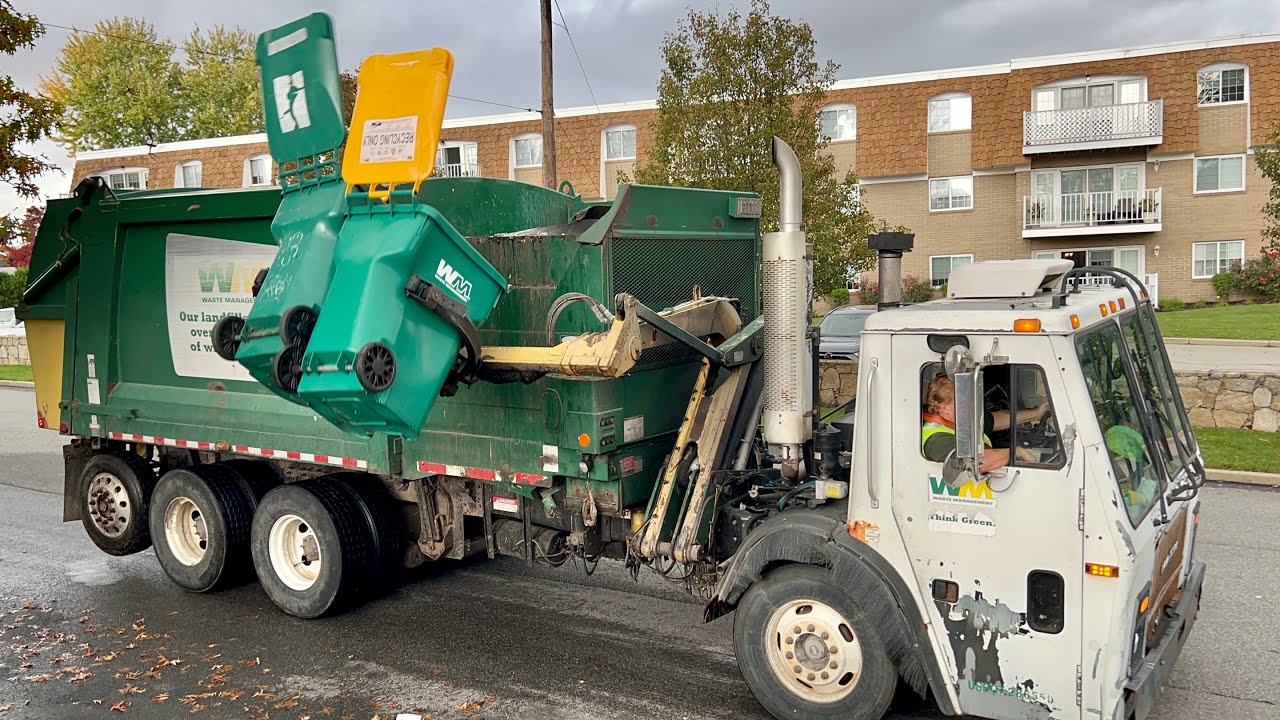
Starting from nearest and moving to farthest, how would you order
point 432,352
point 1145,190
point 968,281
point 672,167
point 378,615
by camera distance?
point 968,281, point 432,352, point 378,615, point 672,167, point 1145,190

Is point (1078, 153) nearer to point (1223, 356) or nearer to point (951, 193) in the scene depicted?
point (951, 193)

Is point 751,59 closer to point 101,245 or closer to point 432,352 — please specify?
point 101,245

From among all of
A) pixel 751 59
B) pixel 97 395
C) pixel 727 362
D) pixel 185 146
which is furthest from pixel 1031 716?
pixel 185 146

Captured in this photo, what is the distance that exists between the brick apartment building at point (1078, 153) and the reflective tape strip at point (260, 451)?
26.4 metres

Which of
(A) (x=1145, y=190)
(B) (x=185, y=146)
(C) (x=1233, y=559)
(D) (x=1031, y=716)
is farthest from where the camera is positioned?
(B) (x=185, y=146)

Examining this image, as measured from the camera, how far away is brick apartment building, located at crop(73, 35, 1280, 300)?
3128 cm

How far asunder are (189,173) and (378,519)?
42458mm

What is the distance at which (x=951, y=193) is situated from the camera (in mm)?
34125

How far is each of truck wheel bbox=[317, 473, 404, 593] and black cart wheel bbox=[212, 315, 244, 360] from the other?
1461 millimetres

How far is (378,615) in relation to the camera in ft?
23.1

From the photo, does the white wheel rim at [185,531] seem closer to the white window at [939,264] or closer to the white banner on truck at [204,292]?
the white banner on truck at [204,292]

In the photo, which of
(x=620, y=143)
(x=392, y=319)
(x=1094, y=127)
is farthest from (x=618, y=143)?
(x=392, y=319)

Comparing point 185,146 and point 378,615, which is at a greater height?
point 185,146

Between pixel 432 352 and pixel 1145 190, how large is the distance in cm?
3185
